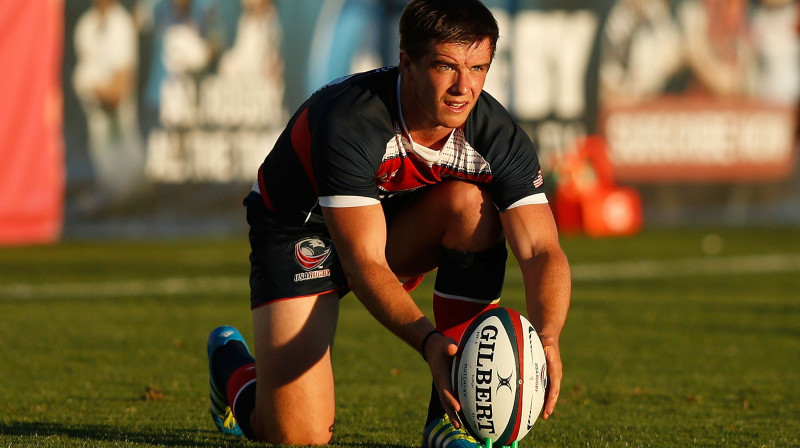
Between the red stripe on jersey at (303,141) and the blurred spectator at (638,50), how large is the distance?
13.1m

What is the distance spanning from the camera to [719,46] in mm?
17641

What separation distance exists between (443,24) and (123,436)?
2.02m

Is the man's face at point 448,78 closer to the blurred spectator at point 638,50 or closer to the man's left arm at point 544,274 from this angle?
the man's left arm at point 544,274

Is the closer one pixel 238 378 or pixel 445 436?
pixel 445 436

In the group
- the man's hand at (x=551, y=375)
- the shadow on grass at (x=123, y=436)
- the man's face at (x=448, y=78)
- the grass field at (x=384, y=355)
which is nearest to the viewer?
the man's hand at (x=551, y=375)

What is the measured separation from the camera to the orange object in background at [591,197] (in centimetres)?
1623

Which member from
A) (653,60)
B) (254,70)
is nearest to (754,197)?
(653,60)

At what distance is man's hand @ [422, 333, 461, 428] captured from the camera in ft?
11.9

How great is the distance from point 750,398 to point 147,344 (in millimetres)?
3646

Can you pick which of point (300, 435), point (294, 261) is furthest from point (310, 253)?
point (300, 435)

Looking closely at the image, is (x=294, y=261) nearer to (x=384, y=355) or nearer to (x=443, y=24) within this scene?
(x=443, y=24)

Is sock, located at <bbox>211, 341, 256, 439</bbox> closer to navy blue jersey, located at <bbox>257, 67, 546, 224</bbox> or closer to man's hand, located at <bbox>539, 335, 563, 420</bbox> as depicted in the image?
navy blue jersey, located at <bbox>257, 67, 546, 224</bbox>

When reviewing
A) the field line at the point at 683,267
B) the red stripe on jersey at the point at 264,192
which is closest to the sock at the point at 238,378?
the red stripe on jersey at the point at 264,192

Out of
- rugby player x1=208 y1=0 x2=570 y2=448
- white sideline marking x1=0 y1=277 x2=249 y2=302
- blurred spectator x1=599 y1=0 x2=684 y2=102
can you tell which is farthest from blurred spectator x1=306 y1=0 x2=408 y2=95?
rugby player x1=208 y1=0 x2=570 y2=448
